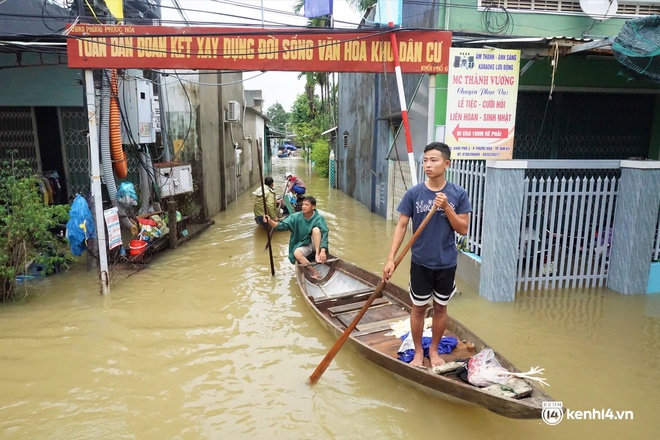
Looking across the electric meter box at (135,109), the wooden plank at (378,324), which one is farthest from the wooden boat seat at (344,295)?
the electric meter box at (135,109)

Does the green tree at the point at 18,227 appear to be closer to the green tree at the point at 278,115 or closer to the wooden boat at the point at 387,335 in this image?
the wooden boat at the point at 387,335

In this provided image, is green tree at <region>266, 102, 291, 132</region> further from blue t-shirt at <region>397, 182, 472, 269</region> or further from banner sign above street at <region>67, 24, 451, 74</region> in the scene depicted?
blue t-shirt at <region>397, 182, 472, 269</region>

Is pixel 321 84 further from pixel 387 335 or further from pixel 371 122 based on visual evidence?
pixel 387 335

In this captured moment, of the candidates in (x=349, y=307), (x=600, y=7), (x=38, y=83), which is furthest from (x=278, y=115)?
(x=349, y=307)

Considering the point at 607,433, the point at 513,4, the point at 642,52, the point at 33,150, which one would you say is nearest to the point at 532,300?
the point at 607,433

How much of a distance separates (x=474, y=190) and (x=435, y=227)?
3.09 metres

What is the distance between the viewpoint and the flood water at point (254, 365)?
355cm

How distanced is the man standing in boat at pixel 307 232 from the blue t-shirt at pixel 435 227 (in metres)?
3.10

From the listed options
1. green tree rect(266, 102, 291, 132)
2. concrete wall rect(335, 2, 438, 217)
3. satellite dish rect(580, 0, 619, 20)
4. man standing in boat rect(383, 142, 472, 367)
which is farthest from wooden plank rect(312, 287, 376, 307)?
green tree rect(266, 102, 291, 132)

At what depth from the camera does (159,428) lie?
3.54 meters

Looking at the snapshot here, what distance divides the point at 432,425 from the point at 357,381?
2.92 feet

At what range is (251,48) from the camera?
5961 millimetres

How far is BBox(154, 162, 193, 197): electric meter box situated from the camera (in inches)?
363

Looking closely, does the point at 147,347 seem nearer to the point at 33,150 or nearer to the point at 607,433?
the point at 607,433
